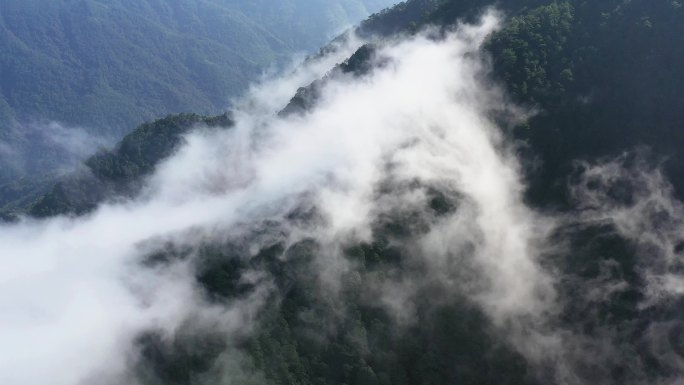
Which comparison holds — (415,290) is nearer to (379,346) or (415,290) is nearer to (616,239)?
(379,346)

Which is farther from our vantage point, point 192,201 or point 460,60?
point 192,201

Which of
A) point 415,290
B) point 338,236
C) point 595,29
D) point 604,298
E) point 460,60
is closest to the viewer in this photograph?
point 604,298

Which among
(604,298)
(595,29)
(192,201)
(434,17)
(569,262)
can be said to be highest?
(434,17)

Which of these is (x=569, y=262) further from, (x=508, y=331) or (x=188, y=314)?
(x=188, y=314)

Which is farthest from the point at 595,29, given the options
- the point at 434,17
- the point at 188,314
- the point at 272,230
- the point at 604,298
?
the point at 188,314

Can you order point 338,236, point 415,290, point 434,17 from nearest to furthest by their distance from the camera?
point 415,290, point 338,236, point 434,17

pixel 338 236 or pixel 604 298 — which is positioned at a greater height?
pixel 338 236
